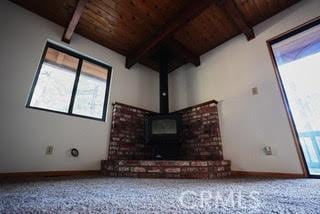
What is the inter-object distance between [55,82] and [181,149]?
266 centimetres

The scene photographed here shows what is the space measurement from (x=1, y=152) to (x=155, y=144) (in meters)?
2.15

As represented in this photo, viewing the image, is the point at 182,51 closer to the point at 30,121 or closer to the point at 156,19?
the point at 156,19

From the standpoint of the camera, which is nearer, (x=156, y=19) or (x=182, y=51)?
(x=156, y=19)

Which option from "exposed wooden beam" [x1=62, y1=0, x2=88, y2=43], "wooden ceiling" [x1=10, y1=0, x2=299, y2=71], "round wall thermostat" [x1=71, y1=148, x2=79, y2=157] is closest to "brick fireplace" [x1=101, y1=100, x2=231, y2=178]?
"round wall thermostat" [x1=71, y1=148, x2=79, y2=157]

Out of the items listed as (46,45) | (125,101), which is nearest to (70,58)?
(46,45)

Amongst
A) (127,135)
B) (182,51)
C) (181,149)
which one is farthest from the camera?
(182,51)

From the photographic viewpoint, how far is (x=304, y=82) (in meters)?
2.13

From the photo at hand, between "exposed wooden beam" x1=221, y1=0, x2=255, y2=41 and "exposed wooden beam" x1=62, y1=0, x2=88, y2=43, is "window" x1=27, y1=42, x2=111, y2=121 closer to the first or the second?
"exposed wooden beam" x1=62, y1=0, x2=88, y2=43

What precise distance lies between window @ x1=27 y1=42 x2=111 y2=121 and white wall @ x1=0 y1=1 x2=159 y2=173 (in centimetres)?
12

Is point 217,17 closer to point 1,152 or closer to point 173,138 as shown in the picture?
point 173,138

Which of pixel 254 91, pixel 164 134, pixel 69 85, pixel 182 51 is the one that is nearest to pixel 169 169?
pixel 164 134

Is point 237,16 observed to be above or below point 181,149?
above

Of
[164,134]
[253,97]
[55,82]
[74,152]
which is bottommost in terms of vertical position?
[74,152]

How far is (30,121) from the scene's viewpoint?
212cm
